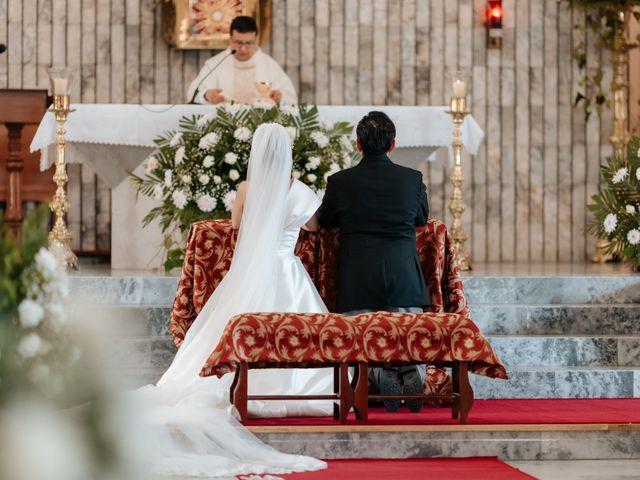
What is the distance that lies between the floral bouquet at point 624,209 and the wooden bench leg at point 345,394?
3.61 meters

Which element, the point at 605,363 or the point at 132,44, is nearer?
the point at 605,363

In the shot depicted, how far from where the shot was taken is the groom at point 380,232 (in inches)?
239

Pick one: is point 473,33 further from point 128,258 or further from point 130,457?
point 130,457

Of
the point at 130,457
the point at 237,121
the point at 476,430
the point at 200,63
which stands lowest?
the point at 476,430

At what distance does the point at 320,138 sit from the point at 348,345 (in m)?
2.83

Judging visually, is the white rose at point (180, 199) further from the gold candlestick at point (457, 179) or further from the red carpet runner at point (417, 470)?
the red carpet runner at point (417, 470)

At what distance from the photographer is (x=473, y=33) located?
11.8 m

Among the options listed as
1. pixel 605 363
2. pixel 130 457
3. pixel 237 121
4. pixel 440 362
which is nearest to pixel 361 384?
pixel 440 362

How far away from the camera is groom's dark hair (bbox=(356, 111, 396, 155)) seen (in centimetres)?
603

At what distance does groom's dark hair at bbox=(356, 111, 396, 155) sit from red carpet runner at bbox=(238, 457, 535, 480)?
1.63 metres

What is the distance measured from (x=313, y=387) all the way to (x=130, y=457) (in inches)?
170

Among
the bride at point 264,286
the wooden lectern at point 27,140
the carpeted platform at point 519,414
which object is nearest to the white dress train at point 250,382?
the bride at point 264,286

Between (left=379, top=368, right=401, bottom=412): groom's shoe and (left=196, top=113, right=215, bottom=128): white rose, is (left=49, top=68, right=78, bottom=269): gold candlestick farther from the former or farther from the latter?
(left=379, top=368, right=401, bottom=412): groom's shoe

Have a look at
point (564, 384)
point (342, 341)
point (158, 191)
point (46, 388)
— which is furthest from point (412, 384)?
point (46, 388)
